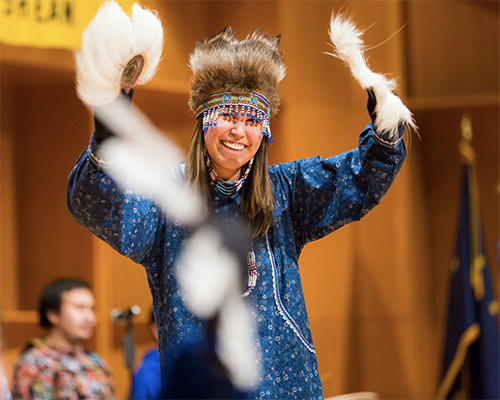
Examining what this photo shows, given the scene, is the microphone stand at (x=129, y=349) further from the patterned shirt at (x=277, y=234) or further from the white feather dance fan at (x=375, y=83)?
the white feather dance fan at (x=375, y=83)

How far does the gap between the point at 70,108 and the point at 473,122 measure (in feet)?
8.02

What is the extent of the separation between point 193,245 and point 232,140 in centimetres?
25

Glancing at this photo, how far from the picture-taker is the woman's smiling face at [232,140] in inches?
64.1

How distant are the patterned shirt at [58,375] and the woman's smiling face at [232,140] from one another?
1.66 meters

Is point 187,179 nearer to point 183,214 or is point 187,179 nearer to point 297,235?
point 183,214

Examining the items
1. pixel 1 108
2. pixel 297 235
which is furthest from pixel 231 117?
pixel 1 108

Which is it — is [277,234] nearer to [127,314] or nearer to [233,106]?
[233,106]

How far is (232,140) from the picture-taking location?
5.35ft

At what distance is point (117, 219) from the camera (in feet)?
4.87

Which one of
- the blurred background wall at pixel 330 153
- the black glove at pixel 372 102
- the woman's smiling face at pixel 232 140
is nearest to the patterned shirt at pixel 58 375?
the blurred background wall at pixel 330 153

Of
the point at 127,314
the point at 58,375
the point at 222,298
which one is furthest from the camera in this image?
the point at 127,314

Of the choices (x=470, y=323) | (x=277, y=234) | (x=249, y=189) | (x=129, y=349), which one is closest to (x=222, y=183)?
(x=249, y=189)

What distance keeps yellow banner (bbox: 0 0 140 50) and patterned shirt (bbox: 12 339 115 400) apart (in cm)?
130

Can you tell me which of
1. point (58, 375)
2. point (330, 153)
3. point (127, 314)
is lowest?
point (58, 375)
